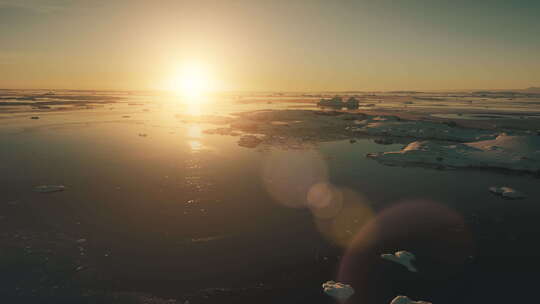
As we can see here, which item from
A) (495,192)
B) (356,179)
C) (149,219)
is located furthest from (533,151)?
(149,219)

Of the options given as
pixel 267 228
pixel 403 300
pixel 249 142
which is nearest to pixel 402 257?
pixel 403 300

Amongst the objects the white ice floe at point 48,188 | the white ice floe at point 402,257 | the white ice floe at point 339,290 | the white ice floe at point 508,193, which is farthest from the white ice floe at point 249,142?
the white ice floe at point 339,290

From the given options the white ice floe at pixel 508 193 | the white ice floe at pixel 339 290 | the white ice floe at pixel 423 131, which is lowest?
the white ice floe at pixel 339 290

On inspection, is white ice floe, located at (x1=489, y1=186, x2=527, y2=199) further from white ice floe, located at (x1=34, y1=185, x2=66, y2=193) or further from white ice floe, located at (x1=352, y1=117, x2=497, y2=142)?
white ice floe, located at (x1=34, y1=185, x2=66, y2=193)

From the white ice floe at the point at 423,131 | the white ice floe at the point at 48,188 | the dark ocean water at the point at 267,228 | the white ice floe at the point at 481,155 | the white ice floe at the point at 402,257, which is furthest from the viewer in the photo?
the white ice floe at the point at 423,131

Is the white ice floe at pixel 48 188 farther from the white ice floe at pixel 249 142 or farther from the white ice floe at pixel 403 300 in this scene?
the white ice floe at pixel 403 300

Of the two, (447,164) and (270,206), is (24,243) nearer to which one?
(270,206)
